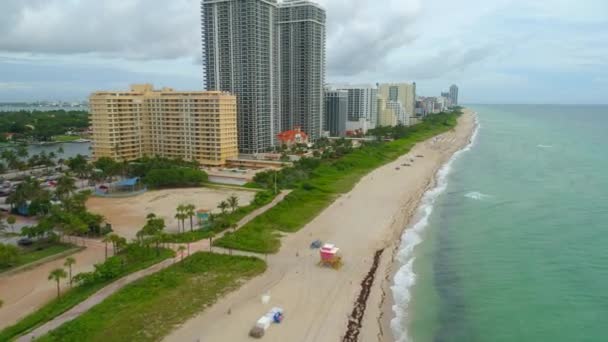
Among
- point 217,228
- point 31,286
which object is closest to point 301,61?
point 217,228

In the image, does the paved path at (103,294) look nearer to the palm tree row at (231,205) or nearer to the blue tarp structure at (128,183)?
the palm tree row at (231,205)

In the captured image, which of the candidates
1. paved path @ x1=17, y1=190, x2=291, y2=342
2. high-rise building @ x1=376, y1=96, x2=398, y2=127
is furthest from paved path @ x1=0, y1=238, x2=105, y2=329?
high-rise building @ x1=376, y1=96, x2=398, y2=127

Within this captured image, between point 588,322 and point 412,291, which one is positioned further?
point 412,291

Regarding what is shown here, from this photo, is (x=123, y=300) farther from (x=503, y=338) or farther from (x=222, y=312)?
(x=503, y=338)

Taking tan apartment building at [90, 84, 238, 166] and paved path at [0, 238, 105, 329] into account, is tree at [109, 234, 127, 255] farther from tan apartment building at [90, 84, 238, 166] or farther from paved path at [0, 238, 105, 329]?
tan apartment building at [90, 84, 238, 166]

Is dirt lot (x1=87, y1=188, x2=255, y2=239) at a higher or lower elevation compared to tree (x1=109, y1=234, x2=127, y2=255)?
lower

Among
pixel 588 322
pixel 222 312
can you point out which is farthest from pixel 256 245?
pixel 588 322
